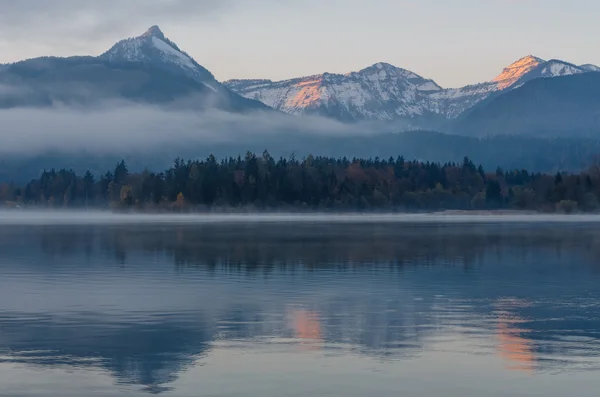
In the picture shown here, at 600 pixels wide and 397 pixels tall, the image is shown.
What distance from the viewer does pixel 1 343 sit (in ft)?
111

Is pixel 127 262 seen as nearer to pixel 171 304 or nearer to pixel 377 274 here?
pixel 377 274

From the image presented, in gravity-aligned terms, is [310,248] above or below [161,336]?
above

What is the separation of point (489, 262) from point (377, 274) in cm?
1337

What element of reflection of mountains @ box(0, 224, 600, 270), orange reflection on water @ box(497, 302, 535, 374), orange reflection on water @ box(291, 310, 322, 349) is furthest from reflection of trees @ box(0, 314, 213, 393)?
reflection of mountains @ box(0, 224, 600, 270)

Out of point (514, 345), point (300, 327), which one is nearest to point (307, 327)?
point (300, 327)

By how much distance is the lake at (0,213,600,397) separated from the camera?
27.9m

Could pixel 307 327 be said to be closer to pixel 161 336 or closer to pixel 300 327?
pixel 300 327

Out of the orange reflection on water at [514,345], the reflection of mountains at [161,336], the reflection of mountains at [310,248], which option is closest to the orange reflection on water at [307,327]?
the reflection of mountains at [161,336]

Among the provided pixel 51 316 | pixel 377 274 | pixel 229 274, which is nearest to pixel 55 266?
pixel 229 274

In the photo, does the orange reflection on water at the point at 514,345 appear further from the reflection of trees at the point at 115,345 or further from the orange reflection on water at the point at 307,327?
the reflection of trees at the point at 115,345

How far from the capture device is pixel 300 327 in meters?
37.5

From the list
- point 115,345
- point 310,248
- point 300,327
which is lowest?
point 115,345

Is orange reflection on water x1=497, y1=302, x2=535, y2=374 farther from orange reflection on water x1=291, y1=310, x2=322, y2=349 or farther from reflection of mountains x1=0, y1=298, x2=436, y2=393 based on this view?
orange reflection on water x1=291, y1=310, x2=322, y2=349

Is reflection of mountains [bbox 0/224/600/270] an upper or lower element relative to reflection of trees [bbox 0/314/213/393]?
upper
